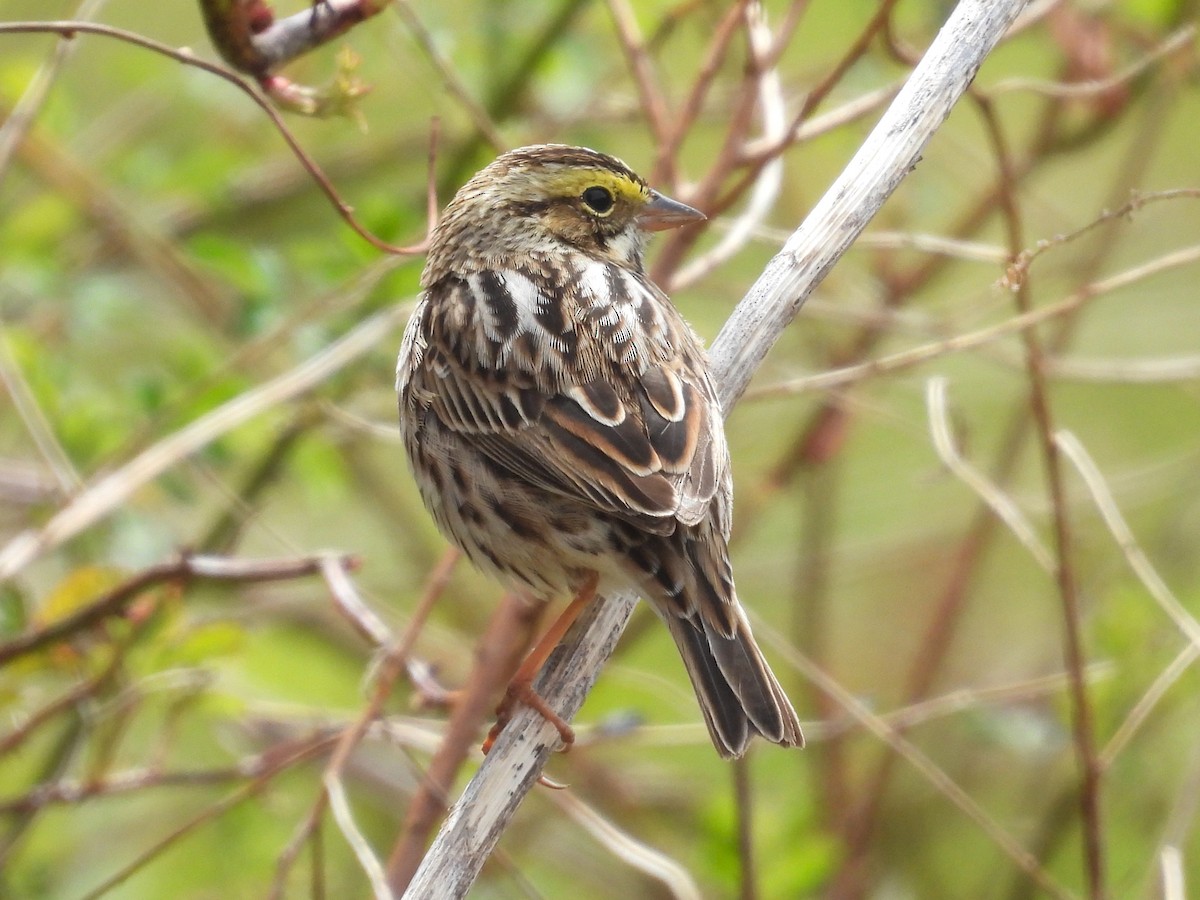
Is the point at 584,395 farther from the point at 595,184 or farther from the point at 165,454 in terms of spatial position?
the point at 165,454

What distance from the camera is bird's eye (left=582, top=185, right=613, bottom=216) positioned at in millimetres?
3379

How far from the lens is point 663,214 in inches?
131

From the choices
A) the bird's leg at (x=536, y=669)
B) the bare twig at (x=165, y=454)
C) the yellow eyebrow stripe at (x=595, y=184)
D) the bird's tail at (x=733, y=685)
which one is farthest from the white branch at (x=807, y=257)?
the bare twig at (x=165, y=454)

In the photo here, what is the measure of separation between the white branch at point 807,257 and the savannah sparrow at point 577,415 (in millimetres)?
95

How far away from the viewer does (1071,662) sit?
3.31 meters

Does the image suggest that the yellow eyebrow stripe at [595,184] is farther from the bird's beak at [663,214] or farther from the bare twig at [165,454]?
the bare twig at [165,454]

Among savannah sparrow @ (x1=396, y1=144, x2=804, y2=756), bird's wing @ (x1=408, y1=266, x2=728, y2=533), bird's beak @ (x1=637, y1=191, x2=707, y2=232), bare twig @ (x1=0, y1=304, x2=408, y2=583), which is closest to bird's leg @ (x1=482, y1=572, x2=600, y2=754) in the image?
savannah sparrow @ (x1=396, y1=144, x2=804, y2=756)

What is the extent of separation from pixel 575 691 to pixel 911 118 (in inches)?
42.9

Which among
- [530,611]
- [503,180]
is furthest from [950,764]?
[503,180]

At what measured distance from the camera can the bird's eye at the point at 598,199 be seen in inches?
133

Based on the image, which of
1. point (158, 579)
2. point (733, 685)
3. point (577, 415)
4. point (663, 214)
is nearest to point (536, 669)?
point (733, 685)

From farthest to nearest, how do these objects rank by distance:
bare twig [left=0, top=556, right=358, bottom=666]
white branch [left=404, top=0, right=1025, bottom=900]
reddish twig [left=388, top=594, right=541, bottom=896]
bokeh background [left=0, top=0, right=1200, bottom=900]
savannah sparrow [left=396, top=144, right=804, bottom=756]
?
1. bokeh background [left=0, top=0, right=1200, bottom=900]
2. reddish twig [left=388, top=594, right=541, bottom=896]
3. bare twig [left=0, top=556, right=358, bottom=666]
4. savannah sparrow [left=396, top=144, right=804, bottom=756]
5. white branch [left=404, top=0, right=1025, bottom=900]

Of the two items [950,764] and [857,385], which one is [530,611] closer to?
[857,385]

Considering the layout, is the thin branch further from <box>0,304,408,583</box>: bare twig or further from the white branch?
<box>0,304,408,583</box>: bare twig
